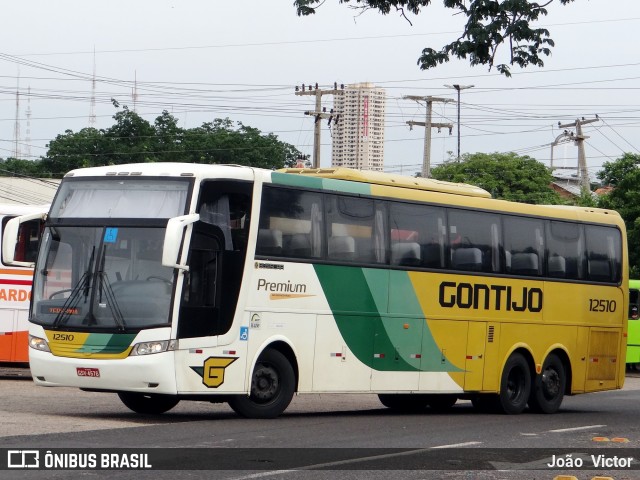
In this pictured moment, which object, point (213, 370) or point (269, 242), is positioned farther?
point (269, 242)

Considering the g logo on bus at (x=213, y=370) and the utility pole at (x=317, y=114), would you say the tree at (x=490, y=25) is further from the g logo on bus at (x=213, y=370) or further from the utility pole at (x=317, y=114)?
the utility pole at (x=317, y=114)

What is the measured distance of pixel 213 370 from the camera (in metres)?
16.2

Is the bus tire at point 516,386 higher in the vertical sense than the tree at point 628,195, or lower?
lower

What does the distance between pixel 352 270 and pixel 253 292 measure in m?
1.98

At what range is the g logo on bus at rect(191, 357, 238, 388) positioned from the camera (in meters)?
16.1

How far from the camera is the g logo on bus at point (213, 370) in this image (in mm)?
16109

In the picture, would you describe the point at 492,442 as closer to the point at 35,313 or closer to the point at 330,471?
the point at 330,471

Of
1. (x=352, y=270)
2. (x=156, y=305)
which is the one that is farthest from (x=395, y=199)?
(x=156, y=305)

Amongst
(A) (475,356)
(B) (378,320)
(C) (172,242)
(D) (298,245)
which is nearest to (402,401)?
(A) (475,356)

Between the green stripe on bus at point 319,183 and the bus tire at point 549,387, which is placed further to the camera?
the bus tire at point 549,387

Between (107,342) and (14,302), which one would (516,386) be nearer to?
(107,342)

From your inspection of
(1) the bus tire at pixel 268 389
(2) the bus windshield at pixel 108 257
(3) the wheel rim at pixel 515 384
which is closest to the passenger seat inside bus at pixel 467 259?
(3) the wheel rim at pixel 515 384

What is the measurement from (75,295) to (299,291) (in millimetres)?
3050

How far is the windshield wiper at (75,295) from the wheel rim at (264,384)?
8.12 feet
